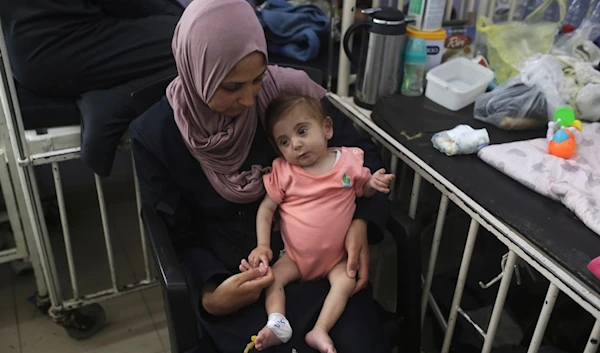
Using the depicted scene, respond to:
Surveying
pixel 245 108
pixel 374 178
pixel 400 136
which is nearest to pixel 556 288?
pixel 374 178

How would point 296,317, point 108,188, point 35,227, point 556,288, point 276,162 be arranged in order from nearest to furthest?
point 556,288 < point 296,317 < point 276,162 < point 35,227 < point 108,188

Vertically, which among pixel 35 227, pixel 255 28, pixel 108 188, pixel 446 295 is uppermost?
pixel 255 28

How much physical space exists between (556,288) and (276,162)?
664mm

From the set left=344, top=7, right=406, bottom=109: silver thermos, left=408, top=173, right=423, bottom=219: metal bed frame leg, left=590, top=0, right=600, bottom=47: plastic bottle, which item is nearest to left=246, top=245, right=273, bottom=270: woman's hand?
left=408, top=173, right=423, bottom=219: metal bed frame leg

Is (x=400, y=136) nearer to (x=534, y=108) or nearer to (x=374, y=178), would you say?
(x=374, y=178)

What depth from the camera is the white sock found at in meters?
1.14

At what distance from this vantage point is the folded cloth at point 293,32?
187 centimetres

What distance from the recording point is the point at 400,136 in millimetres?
1471

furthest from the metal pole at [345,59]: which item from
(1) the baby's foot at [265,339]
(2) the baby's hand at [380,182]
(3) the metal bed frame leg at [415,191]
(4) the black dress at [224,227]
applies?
(1) the baby's foot at [265,339]

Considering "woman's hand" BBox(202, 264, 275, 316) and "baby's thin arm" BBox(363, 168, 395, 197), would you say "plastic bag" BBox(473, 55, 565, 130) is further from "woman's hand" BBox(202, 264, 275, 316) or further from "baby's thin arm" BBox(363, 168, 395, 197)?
"woman's hand" BBox(202, 264, 275, 316)

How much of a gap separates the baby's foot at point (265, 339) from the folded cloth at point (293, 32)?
1.03 meters

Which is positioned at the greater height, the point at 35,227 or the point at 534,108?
the point at 534,108

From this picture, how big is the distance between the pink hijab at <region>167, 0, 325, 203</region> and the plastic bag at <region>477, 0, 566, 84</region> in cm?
65

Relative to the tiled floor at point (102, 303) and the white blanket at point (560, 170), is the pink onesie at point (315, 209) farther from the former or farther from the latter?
the tiled floor at point (102, 303)
